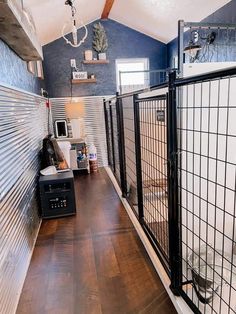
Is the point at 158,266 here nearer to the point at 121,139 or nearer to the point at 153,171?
the point at 153,171

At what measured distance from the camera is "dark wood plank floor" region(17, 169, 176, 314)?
1.60m

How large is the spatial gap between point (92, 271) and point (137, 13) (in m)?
4.48

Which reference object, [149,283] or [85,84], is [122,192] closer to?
[149,283]

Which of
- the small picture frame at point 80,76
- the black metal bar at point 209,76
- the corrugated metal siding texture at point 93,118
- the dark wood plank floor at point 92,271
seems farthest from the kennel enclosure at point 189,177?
the small picture frame at point 80,76

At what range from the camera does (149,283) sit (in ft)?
5.77

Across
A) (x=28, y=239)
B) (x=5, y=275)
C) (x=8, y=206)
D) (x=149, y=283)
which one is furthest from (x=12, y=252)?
(x=149, y=283)

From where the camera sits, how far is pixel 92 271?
1.93 meters

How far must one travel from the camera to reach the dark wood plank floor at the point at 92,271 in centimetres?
160

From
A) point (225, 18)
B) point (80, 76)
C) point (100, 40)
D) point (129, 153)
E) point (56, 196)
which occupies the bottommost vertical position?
point (56, 196)

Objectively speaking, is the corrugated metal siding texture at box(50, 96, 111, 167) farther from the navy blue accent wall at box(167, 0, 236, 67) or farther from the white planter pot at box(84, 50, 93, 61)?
the navy blue accent wall at box(167, 0, 236, 67)

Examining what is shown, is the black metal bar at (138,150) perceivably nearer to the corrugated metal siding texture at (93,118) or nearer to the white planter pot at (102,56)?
the corrugated metal siding texture at (93,118)

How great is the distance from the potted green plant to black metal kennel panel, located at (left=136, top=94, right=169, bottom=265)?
3.31 m

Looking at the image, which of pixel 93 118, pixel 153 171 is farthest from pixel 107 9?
pixel 153 171

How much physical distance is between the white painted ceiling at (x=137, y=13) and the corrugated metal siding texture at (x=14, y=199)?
4.60 ft
